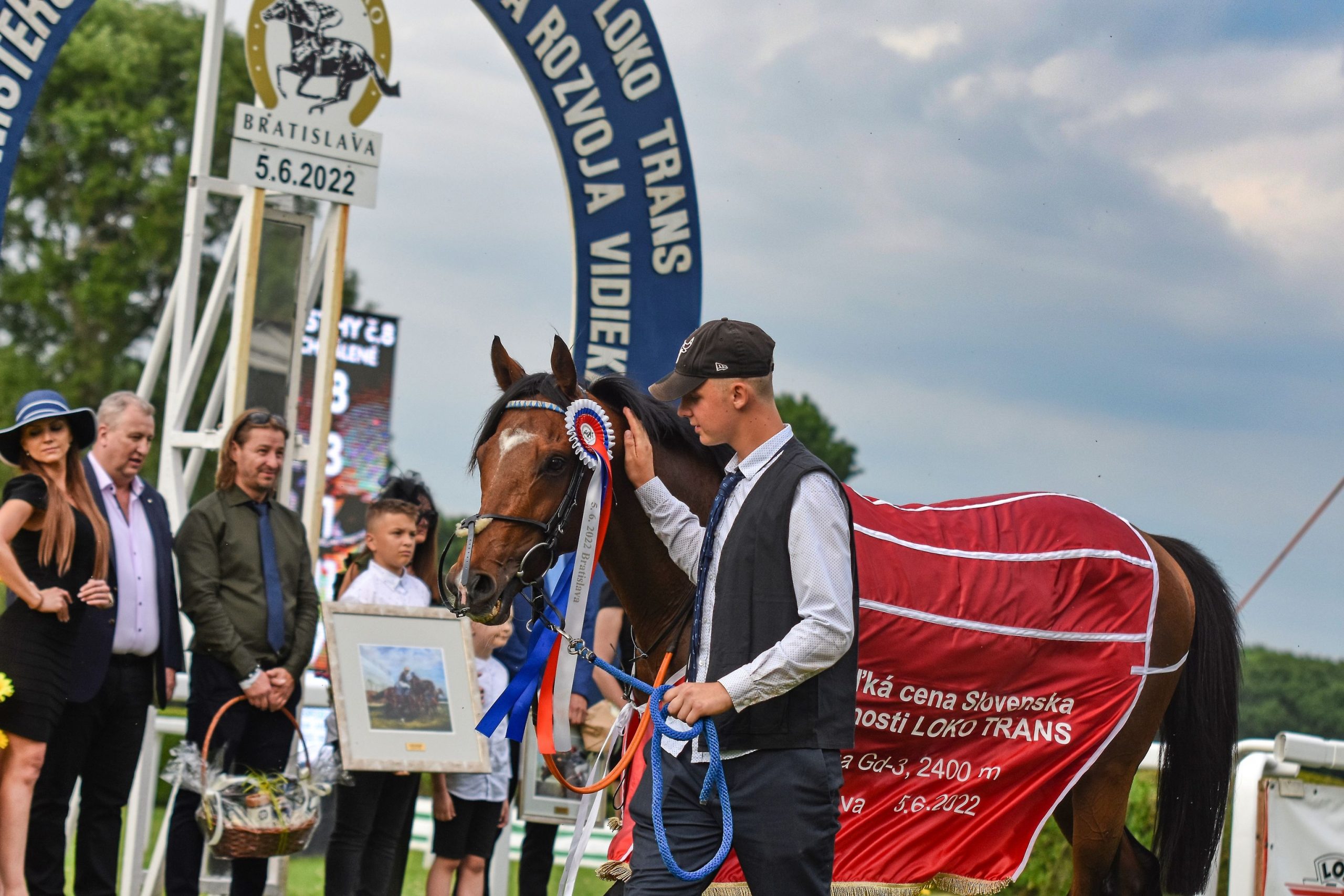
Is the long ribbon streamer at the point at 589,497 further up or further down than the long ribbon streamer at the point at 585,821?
further up

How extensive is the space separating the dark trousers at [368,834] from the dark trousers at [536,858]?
2.07ft

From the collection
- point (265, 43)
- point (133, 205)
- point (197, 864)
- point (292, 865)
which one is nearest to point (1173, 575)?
point (197, 864)

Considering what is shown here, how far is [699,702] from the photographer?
2781 millimetres

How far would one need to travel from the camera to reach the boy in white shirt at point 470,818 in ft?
19.1

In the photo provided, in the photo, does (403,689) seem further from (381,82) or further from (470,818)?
(381,82)

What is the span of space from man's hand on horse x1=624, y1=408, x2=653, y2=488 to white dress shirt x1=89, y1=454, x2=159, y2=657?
2505 mm

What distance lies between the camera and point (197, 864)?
5438mm

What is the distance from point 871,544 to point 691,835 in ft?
5.04

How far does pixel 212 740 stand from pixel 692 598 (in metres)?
2.40

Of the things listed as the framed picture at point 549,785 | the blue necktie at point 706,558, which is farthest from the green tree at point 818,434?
the blue necktie at point 706,558

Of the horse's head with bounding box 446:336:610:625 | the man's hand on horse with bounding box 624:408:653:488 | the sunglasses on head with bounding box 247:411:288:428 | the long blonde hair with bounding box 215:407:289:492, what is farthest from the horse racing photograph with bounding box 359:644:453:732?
the man's hand on horse with bounding box 624:408:653:488

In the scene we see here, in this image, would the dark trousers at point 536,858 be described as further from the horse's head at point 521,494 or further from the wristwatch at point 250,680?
the horse's head at point 521,494

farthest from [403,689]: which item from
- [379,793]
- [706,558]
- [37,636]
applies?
[706,558]

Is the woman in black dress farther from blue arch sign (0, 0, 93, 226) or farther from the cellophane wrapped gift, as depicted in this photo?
blue arch sign (0, 0, 93, 226)
